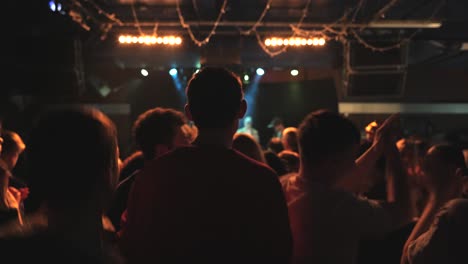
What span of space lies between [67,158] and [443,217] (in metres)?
1.23

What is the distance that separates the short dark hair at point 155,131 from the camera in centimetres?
227

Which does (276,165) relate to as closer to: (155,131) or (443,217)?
(155,131)

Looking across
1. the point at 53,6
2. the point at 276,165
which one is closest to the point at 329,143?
the point at 276,165

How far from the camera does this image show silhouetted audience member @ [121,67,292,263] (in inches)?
47.4

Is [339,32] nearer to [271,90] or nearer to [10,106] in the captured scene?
[271,90]

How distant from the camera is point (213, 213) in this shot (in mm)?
1210

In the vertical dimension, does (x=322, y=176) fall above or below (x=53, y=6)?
below

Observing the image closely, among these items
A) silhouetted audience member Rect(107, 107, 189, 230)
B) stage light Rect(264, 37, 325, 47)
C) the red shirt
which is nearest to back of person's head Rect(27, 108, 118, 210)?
the red shirt

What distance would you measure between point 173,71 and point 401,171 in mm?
7557

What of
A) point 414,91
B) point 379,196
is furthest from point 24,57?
point 414,91

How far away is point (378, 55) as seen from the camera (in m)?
7.61

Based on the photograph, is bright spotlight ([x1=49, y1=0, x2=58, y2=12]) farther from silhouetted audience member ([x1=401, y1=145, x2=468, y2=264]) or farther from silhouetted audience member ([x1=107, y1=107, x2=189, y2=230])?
silhouetted audience member ([x1=401, y1=145, x2=468, y2=264])

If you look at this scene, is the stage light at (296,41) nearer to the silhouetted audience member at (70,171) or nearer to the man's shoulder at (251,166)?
the man's shoulder at (251,166)

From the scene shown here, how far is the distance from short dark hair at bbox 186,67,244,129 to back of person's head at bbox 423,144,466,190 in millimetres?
1273
